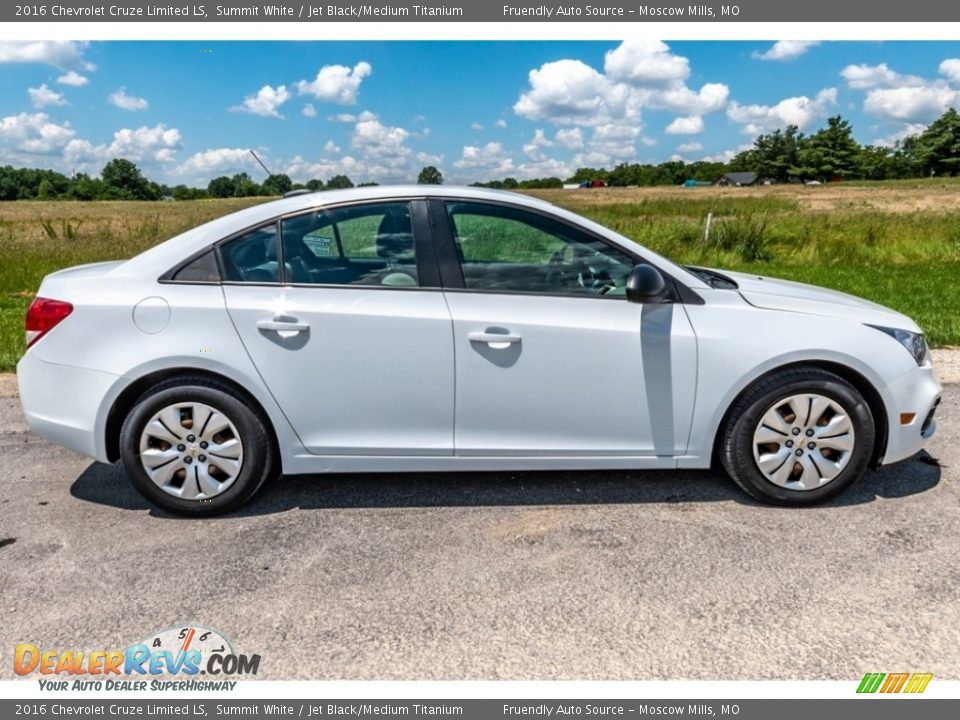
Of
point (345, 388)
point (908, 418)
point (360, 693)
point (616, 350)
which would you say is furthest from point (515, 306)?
point (908, 418)

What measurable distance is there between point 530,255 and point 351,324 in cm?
98

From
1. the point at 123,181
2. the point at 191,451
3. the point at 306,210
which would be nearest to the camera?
the point at 191,451

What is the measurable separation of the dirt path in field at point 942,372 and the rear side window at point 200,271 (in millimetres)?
3294

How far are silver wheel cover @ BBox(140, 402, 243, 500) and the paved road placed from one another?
211mm

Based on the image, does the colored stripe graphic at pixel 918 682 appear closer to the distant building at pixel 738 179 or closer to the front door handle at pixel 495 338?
the front door handle at pixel 495 338

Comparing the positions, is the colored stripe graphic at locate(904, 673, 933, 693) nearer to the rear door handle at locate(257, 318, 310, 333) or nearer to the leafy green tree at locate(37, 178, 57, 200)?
the rear door handle at locate(257, 318, 310, 333)

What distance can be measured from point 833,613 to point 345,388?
2.29 m

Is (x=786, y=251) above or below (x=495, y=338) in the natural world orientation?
below

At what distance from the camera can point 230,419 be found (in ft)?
11.2

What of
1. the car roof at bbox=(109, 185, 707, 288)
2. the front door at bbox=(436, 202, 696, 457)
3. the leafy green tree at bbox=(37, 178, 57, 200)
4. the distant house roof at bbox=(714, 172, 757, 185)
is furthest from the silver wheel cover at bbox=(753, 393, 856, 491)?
the distant house roof at bbox=(714, 172, 757, 185)

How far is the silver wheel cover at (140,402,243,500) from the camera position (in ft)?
11.1

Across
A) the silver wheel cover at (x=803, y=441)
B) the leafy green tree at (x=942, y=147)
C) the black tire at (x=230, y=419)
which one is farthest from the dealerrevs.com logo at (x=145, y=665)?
the leafy green tree at (x=942, y=147)

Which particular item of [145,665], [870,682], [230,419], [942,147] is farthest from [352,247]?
[942,147]

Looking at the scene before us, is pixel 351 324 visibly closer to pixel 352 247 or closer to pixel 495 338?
pixel 352 247
